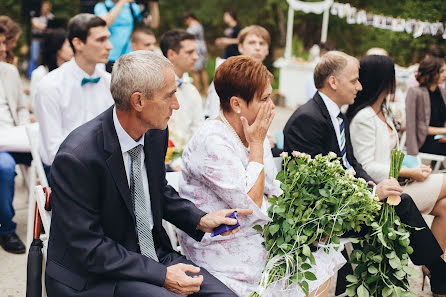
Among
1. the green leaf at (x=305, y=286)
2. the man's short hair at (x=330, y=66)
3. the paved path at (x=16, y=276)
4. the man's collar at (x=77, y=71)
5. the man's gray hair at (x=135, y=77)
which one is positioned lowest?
the paved path at (x=16, y=276)

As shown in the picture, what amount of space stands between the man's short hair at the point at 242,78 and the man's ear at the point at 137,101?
0.57 meters

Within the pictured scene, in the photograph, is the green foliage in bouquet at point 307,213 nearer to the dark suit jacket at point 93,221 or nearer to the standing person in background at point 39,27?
the dark suit jacket at point 93,221

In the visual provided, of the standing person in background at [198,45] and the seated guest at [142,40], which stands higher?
the seated guest at [142,40]

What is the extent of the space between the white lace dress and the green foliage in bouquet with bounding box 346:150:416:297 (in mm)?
241

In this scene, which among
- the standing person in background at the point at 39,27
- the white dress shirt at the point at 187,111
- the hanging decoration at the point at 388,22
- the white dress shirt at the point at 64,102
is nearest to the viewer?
the white dress shirt at the point at 64,102

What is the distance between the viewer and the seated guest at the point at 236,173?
2.39m

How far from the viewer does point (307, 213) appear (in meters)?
2.42

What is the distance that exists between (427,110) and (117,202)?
4211 millimetres

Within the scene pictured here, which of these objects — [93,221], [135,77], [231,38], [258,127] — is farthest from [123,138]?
[231,38]

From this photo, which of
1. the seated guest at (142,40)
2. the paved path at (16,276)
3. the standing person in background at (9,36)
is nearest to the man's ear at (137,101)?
the paved path at (16,276)

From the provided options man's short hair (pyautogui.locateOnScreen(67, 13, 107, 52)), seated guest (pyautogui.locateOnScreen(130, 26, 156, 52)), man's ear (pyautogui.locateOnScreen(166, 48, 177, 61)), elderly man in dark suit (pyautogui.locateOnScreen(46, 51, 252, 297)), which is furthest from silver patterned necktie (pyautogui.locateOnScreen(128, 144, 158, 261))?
seated guest (pyautogui.locateOnScreen(130, 26, 156, 52))

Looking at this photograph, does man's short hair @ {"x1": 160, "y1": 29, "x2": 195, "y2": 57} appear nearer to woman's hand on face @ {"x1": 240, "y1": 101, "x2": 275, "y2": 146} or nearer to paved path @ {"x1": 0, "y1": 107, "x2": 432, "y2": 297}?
paved path @ {"x1": 0, "y1": 107, "x2": 432, "y2": 297}

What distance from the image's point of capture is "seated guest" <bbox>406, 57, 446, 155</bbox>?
17.5ft

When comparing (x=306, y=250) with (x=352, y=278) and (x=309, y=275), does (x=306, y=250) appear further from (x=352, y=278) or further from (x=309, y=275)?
(x=352, y=278)
